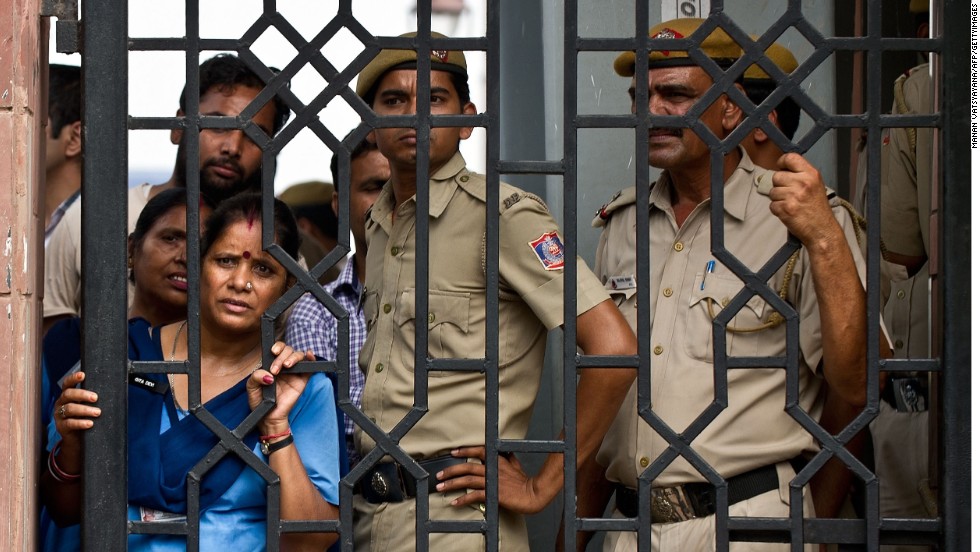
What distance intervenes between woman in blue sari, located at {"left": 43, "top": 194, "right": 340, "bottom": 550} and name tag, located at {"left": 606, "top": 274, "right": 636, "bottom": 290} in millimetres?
766

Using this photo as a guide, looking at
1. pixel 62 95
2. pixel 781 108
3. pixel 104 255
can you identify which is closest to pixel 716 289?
pixel 781 108

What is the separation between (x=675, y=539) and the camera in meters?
2.75

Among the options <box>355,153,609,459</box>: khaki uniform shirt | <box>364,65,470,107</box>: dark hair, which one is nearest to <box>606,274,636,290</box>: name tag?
<box>355,153,609,459</box>: khaki uniform shirt

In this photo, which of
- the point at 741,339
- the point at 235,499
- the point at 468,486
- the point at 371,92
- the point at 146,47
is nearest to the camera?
the point at 146,47

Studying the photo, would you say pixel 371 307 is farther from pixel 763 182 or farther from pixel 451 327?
pixel 763 182

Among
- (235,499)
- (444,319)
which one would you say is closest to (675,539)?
(444,319)

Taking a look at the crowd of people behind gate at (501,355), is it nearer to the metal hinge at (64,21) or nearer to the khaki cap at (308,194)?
the metal hinge at (64,21)

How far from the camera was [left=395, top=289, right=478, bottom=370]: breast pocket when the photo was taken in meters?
2.70

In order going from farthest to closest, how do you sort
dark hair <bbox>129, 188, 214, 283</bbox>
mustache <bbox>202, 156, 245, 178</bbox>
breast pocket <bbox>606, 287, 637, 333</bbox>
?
mustache <bbox>202, 156, 245, 178</bbox>
dark hair <bbox>129, 188, 214, 283</bbox>
breast pocket <bbox>606, 287, 637, 333</bbox>

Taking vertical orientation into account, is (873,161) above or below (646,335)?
above

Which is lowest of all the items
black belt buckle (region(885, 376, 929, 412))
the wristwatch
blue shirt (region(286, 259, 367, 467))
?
the wristwatch

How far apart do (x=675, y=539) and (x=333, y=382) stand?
80 centimetres

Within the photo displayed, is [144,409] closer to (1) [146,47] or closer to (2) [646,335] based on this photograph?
(1) [146,47]

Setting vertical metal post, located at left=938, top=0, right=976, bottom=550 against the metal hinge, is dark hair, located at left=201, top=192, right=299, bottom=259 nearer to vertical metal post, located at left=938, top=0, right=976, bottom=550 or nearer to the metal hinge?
the metal hinge
